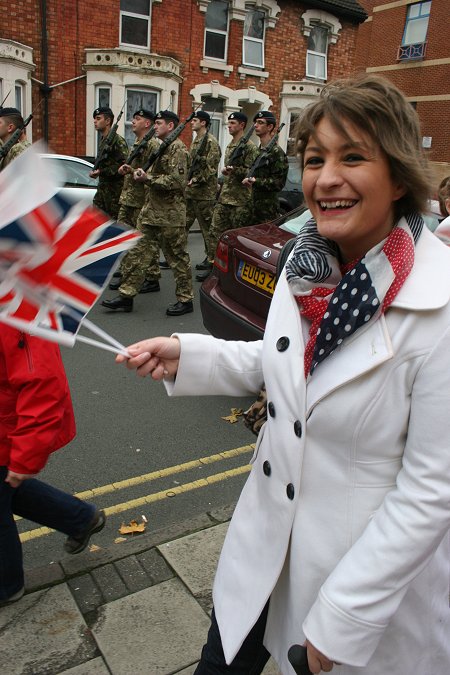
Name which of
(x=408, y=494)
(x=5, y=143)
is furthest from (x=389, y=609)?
(x=5, y=143)

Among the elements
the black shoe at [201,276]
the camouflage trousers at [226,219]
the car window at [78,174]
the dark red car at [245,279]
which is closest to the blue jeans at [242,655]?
the dark red car at [245,279]

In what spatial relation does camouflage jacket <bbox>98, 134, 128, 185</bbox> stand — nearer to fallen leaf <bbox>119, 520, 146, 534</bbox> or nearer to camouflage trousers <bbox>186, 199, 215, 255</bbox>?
camouflage trousers <bbox>186, 199, 215, 255</bbox>

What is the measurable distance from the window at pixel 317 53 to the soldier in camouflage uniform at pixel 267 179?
542 inches

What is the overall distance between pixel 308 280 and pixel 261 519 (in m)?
0.65

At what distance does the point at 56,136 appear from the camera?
658 inches

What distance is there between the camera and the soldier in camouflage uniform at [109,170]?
337 inches

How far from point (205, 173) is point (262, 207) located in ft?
3.82

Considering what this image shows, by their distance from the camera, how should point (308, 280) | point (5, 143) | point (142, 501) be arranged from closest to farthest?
point (308, 280) → point (142, 501) → point (5, 143)

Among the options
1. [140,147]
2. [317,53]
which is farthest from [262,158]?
[317,53]

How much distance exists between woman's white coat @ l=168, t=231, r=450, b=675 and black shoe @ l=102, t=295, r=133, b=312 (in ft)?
17.5

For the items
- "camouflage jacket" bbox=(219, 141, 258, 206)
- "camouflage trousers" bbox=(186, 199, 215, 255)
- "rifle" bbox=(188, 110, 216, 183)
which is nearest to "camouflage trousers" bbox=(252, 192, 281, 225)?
"camouflage jacket" bbox=(219, 141, 258, 206)

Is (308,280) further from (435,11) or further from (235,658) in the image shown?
(435,11)

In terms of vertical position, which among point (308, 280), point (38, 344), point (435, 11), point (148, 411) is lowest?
point (148, 411)

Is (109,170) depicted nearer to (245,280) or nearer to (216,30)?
(245,280)
